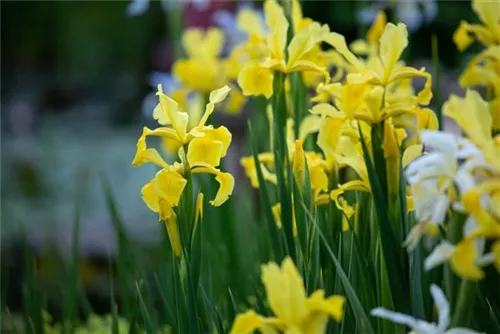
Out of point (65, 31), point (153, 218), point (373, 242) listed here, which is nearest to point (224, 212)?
point (373, 242)

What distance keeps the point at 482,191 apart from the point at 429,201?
65mm

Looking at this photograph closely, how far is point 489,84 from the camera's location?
1.08m

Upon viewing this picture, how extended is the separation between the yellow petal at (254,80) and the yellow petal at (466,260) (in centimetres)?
44

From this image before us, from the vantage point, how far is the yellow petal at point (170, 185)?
2.43ft

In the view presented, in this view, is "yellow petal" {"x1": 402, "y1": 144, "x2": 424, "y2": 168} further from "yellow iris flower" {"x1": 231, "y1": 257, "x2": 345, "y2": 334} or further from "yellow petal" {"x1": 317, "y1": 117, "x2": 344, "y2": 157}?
"yellow iris flower" {"x1": 231, "y1": 257, "x2": 345, "y2": 334}

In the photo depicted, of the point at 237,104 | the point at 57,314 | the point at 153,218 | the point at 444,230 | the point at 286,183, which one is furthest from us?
the point at 153,218

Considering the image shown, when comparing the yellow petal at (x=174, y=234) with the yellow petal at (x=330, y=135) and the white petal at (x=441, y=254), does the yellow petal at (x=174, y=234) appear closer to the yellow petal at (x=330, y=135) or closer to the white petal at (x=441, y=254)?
the yellow petal at (x=330, y=135)

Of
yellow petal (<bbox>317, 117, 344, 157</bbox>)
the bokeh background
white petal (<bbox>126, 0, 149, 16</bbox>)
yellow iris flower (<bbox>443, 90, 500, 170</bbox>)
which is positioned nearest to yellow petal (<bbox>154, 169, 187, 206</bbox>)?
yellow petal (<bbox>317, 117, 344, 157</bbox>)

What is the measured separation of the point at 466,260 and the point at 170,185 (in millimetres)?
300

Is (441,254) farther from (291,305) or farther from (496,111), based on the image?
(496,111)

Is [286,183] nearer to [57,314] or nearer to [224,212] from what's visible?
[224,212]

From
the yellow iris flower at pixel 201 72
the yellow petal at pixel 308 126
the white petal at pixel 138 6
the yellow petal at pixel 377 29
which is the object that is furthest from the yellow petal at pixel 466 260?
the white petal at pixel 138 6

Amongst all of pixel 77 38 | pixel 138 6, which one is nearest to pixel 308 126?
pixel 138 6

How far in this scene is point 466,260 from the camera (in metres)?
0.56
